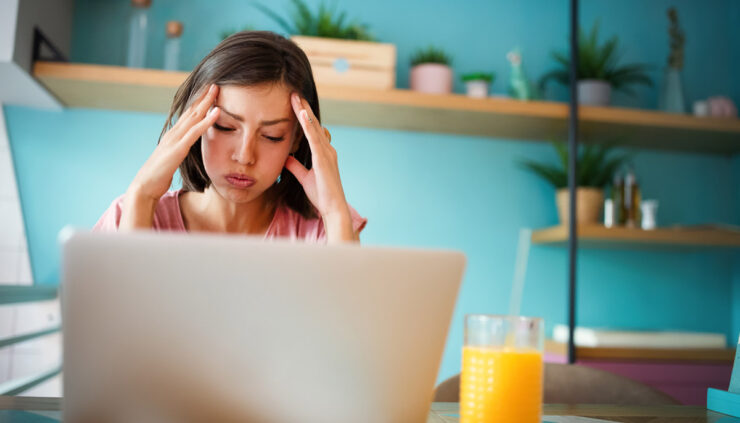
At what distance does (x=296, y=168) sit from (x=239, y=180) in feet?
0.44

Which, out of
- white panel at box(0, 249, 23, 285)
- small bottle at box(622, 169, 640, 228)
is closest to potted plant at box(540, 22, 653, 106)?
small bottle at box(622, 169, 640, 228)

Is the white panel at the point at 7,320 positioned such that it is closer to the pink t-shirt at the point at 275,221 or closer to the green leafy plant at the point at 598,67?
the pink t-shirt at the point at 275,221

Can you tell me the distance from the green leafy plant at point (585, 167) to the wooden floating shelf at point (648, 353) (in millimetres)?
546

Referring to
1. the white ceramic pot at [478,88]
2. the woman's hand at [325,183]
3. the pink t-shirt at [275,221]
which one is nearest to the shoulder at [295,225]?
the pink t-shirt at [275,221]

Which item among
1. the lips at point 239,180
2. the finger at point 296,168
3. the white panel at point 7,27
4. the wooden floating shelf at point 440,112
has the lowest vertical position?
the lips at point 239,180

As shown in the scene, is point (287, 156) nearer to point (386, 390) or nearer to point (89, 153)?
point (386, 390)

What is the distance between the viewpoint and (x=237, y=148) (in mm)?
1055

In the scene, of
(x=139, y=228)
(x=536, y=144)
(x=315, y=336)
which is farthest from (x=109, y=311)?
(x=536, y=144)

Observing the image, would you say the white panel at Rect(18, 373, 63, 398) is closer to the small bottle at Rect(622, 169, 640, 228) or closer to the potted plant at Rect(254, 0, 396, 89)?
the potted plant at Rect(254, 0, 396, 89)

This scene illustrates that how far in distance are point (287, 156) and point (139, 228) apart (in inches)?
12.0

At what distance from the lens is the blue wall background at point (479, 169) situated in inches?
81.0

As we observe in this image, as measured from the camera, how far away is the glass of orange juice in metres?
0.59

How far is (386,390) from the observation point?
0.51 metres

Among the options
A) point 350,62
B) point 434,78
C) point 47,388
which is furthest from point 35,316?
point 434,78
